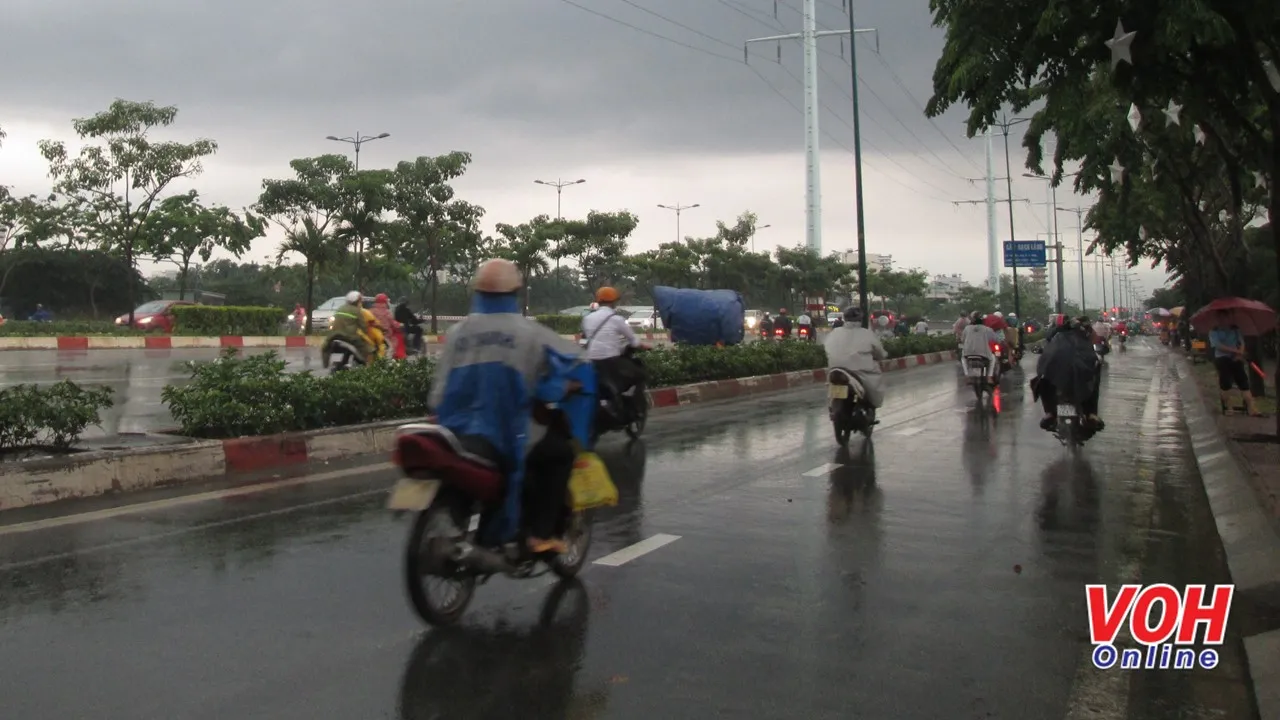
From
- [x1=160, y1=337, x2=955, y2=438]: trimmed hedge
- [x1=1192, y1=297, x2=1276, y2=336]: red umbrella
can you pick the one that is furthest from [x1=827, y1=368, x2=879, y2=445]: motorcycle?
[x1=1192, y1=297, x2=1276, y2=336]: red umbrella

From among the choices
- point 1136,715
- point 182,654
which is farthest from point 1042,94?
point 182,654

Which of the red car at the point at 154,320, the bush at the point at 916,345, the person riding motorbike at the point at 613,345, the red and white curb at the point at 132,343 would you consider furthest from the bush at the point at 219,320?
the person riding motorbike at the point at 613,345

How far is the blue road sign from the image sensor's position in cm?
5566

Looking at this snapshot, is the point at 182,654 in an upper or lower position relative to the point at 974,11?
lower

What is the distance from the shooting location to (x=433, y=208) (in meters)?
39.7

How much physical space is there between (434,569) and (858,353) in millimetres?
8170

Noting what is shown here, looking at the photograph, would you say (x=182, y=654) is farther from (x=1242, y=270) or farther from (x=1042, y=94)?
(x=1242, y=270)

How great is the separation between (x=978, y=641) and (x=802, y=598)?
3.14 ft

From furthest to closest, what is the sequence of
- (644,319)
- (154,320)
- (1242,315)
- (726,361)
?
(644,319) < (154,320) < (726,361) < (1242,315)

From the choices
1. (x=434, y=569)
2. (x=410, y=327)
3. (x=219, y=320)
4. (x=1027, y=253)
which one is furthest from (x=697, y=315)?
(x=1027, y=253)

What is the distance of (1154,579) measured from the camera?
618cm

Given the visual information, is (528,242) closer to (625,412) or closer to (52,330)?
(52,330)

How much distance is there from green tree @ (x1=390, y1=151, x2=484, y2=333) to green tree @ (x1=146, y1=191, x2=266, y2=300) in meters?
5.01

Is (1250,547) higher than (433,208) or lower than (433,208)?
lower
